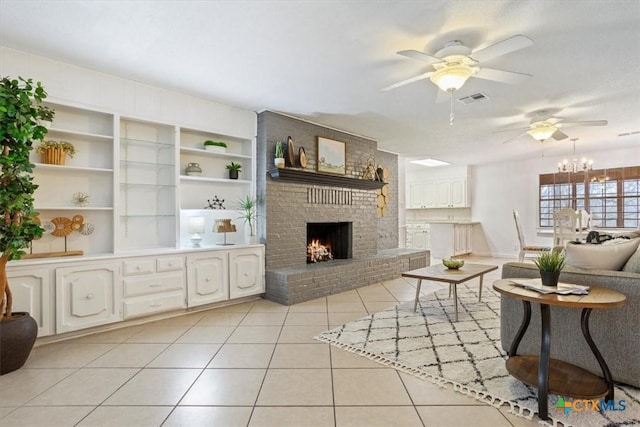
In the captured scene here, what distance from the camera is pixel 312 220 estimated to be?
4.92 metres

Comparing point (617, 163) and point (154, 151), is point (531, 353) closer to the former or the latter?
point (154, 151)

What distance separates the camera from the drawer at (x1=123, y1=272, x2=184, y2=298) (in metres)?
3.24

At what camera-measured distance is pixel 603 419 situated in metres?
1.72

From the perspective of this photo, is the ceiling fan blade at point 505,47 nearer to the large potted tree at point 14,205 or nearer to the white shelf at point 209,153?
the white shelf at point 209,153

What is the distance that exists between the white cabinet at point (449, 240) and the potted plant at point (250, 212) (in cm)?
548

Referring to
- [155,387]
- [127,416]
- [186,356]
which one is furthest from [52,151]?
[127,416]

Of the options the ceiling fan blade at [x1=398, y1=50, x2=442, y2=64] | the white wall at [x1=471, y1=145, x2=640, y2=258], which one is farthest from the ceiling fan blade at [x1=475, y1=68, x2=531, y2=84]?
the white wall at [x1=471, y1=145, x2=640, y2=258]

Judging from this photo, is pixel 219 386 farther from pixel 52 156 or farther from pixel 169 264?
pixel 52 156

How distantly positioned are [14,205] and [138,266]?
1195 mm

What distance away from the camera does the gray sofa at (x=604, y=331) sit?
75.7 inches

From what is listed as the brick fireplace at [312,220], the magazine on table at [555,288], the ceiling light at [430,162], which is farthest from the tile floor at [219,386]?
the ceiling light at [430,162]

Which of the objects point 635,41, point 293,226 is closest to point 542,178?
point 635,41

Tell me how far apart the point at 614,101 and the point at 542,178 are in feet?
13.7

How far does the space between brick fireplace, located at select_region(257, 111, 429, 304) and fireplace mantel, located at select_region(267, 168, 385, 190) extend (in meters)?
0.04
